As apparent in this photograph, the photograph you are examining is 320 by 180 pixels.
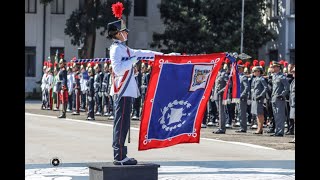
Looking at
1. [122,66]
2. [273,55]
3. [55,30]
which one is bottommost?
[122,66]

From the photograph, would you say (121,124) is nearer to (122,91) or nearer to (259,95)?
(122,91)

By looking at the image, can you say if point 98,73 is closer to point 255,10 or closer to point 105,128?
point 105,128

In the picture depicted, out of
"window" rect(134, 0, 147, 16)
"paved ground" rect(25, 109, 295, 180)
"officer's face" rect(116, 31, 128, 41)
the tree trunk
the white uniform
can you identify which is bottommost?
"paved ground" rect(25, 109, 295, 180)

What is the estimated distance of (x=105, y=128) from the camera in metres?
27.9

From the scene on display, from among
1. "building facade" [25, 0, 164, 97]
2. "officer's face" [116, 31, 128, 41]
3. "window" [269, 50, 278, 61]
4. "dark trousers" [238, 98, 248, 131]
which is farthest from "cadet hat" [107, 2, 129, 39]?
"building facade" [25, 0, 164, 97]

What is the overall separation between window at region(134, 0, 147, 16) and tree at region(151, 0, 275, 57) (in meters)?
8.20

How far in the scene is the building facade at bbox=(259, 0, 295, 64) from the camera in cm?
5366

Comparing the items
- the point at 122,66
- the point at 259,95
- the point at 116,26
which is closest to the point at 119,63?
the point at 122,66

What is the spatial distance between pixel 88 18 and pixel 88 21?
9.3 inches

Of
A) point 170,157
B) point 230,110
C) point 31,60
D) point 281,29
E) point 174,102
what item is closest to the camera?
point 174,102

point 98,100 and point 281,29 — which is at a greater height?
point 281,29

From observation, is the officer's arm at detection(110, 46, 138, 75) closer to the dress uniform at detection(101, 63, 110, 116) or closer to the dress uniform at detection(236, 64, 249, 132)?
the dress uniform at detection(236, 64, 249, 132)

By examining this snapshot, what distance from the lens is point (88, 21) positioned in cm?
5612
